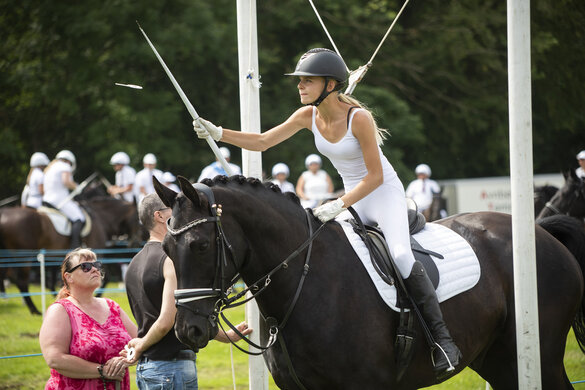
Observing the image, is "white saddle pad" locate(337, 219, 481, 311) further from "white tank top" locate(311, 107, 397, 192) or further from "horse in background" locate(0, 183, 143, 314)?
"horse in background" locate(0, 183, 143, 314)

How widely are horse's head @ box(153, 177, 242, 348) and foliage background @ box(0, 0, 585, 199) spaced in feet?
53.6

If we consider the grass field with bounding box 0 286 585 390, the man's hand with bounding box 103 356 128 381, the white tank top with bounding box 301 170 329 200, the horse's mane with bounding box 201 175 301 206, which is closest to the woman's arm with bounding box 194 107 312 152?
the horse's mane with bounding box 201 175 301 206

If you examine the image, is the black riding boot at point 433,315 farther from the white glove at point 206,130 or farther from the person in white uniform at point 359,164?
the white glove at point 206,130

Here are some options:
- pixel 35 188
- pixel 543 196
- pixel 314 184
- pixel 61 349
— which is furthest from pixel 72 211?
pixel 61 349

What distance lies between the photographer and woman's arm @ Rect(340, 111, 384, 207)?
14.1ft

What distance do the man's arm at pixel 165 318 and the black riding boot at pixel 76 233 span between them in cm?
1126

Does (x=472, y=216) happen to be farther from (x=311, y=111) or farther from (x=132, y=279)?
(x=132, y=279)

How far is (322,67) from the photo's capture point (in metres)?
4.31

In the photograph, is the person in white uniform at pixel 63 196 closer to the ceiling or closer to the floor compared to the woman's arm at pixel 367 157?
closer to the ceiling

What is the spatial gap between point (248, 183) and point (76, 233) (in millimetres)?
11826

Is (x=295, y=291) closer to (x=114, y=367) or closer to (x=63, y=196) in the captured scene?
(x=114, y=367)

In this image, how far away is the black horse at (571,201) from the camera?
40.6ft

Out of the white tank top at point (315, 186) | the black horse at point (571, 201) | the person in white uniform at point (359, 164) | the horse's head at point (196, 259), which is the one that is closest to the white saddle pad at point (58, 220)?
the white tank top at point (315, 186)

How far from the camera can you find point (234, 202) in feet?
13.3
